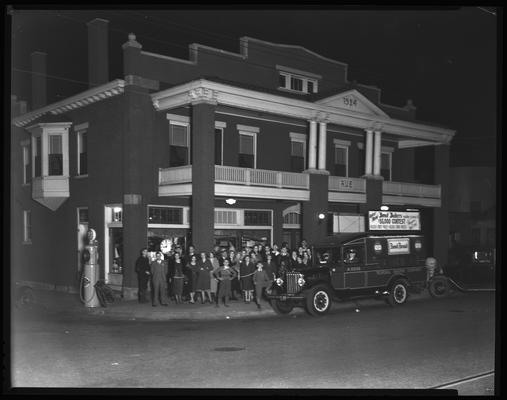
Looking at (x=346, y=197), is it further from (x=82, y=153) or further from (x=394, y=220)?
(x=82, y=153)

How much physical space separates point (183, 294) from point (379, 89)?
53.3ft

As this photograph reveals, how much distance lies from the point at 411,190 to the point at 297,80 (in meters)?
7.56

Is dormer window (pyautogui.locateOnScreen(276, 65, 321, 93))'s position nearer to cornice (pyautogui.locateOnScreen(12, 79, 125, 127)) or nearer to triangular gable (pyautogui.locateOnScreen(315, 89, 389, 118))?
triangular gable (pyautogui.locateOnScreen(315, 89, 389, 118))

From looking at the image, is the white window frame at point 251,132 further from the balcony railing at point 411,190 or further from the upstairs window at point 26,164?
the upstairs window at point 26,164

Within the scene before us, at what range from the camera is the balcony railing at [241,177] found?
70.3 ft

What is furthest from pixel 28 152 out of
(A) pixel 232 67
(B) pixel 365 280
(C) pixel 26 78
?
(B) pixel 365 280

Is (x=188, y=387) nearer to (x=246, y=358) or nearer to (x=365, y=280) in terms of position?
(x=246, y=358)

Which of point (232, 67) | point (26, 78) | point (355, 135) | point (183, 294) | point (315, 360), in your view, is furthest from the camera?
point (355, 135)

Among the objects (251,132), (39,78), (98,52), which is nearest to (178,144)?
(251,132)

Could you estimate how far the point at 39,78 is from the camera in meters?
26.4

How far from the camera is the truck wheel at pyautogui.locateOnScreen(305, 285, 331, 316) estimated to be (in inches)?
643

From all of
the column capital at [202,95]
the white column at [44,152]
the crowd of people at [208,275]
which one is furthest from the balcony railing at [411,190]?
the white column at [44,152]

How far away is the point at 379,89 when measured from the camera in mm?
29938

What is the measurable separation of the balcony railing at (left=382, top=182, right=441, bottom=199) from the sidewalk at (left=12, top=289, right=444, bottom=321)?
28.6ft
